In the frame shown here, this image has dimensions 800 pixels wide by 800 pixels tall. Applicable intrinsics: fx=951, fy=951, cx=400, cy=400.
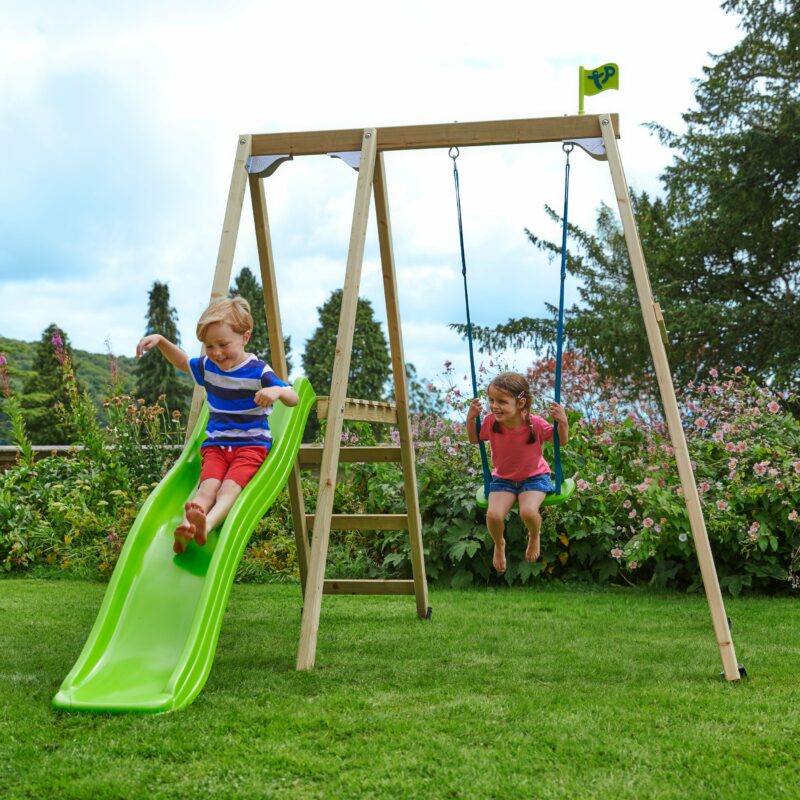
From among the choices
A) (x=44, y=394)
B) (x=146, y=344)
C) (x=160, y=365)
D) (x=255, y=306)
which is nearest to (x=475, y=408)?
(x=146, y=344)

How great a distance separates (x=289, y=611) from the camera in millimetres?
6027

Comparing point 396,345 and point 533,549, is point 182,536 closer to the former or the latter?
point 396,345


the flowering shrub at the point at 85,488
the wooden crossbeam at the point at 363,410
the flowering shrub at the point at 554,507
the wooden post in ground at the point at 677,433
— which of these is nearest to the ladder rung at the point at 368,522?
the wooden crossbeam at the point at 363,410

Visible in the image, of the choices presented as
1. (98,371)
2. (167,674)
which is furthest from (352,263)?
(98,371)

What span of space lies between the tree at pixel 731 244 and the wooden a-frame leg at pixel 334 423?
11.8 metres

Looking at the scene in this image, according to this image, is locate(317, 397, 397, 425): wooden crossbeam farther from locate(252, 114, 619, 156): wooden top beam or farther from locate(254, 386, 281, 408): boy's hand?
locate(252, 114, 619, 156): wooden top beam

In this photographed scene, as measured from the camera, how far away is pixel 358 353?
23984 millimetres

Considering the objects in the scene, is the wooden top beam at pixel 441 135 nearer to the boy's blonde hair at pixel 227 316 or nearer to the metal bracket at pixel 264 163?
the metal bracket at pixel 264 163

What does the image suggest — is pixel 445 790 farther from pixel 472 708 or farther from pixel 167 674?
pixel 167 674

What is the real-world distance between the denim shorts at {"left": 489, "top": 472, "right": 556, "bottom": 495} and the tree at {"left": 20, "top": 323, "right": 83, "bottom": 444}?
75.5 feet

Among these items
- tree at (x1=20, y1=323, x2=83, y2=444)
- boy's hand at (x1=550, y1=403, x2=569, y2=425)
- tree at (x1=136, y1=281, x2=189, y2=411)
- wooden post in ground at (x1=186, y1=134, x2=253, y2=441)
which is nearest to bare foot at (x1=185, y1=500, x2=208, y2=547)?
wooden post in ground at (x1=186, y1=134, x2=253, y2=441)

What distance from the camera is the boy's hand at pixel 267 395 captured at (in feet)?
13.8

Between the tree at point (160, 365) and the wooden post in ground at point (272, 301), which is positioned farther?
the tree at point (160, 365)

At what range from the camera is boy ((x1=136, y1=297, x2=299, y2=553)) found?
14.6 feet
